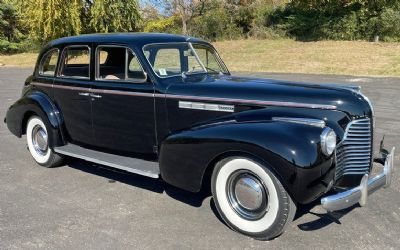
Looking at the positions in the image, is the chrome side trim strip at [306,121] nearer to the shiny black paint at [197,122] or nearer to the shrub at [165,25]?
the shiny black paint at [197,122]

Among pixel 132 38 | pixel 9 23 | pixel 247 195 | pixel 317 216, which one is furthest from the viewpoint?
pixel 9 23

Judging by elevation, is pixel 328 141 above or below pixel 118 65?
below

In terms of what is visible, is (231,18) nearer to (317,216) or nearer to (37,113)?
(37,113)

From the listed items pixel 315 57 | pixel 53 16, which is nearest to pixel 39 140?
→ pixel 315 57

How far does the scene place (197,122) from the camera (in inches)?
169

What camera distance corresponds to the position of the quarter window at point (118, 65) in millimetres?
4730

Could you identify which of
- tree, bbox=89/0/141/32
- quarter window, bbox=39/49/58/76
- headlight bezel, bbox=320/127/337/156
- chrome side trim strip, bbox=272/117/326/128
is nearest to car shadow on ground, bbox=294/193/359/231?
headlight bezel, bbox=320/127/337/156

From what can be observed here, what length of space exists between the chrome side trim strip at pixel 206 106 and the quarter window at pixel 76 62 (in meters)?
1.58

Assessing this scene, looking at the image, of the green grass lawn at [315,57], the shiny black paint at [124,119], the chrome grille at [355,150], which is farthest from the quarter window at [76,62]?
the green grass lawn at [315,57]

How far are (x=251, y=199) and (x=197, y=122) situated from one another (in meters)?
1.04

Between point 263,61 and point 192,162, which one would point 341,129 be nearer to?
point 192,162

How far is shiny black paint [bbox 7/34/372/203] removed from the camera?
11.2 feet

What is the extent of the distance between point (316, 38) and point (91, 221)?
23.9m

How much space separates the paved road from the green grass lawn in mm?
12423
